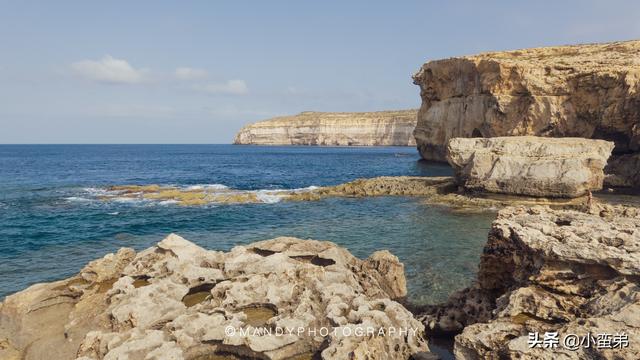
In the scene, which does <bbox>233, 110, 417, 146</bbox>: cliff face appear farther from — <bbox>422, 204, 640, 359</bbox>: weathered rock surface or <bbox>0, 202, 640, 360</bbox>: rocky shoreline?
<bbox>422, 204, 640, 359</bbox>: weathered rock surface


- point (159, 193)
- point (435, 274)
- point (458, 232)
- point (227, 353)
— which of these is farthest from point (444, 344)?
point (159, 193)

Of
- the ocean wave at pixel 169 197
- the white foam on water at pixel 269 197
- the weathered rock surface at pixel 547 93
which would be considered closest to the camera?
the ocean wave at pixel 169 197

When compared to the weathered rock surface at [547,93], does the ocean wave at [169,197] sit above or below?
below

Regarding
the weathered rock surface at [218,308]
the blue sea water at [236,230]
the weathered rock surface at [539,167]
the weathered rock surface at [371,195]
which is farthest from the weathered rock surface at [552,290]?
the weathered rock surface at [539,167]

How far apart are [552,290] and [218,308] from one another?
800cm

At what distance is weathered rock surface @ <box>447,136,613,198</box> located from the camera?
33031mm

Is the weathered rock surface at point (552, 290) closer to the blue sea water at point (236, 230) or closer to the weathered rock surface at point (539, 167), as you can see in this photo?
the blue sea water at point (236, 230)

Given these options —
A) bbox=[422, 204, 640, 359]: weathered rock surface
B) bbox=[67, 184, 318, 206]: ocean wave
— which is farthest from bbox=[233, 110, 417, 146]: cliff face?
bbox=[422, 204, 640, 359]: weathered rock surface

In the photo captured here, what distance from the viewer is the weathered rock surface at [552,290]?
7.12 meters

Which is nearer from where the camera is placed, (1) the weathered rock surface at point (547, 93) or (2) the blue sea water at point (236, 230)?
(2) the blue sea water at point (236, 230)

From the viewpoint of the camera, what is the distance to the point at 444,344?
11.0 meters

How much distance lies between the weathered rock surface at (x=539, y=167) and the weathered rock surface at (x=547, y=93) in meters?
9.60

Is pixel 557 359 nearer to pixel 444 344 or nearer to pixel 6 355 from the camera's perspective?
pixel 444 344

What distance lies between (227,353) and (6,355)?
579 centimetres
